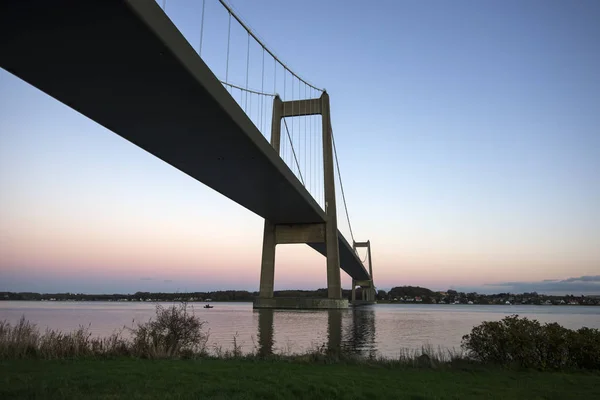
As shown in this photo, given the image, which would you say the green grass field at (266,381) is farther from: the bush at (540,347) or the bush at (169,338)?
the bush at (169,338)

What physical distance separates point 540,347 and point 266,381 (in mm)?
4627

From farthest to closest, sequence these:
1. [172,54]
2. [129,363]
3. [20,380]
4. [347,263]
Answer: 1. [347,263]
2. [172,54]
3. [129,363]
4. [20,380]

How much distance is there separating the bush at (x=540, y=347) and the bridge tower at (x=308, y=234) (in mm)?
25440

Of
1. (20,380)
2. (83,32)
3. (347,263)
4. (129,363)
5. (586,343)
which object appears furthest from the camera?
(347,263)

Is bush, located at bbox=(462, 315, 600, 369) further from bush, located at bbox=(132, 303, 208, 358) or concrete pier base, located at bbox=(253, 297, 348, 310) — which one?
concrete pier base, located at bbox=(253, 297, 348, 310)

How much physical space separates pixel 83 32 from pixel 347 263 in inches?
1830

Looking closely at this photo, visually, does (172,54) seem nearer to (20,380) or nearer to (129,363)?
(129,363)

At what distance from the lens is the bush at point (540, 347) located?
7312 mm

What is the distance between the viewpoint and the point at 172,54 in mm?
10336

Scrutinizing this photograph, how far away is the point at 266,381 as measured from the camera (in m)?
5.47

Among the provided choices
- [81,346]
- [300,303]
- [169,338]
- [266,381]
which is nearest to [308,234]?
[300,303]

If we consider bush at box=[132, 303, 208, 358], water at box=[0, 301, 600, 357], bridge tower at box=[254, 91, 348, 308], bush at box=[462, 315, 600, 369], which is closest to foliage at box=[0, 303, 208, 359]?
bush at box=[132, 303, 208, 358]

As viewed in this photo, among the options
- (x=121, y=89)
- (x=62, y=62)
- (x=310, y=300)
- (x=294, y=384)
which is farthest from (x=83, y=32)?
(x=310, y=300)

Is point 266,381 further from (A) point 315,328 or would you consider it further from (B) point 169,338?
(A) point 315,328
